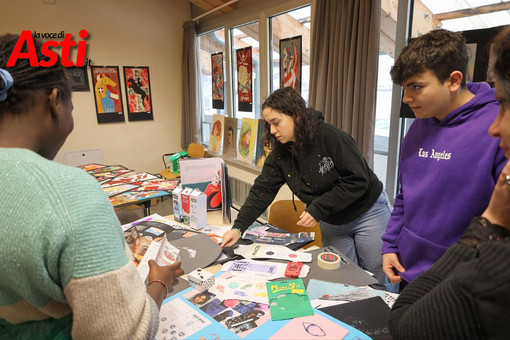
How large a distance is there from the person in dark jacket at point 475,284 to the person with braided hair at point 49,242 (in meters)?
0.52

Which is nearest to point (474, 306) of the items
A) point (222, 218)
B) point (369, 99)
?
point (222, 218)

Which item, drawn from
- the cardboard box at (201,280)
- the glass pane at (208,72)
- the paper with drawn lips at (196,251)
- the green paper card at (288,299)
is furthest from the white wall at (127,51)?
the green paper card at (288,299)

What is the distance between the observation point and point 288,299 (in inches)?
43.4

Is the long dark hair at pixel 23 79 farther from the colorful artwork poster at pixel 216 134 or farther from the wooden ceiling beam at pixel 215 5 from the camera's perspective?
the wooden ceiling beam at pixel 215 5

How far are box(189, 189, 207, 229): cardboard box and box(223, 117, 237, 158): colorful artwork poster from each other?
7.16ft

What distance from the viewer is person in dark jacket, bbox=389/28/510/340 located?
46 centimetres

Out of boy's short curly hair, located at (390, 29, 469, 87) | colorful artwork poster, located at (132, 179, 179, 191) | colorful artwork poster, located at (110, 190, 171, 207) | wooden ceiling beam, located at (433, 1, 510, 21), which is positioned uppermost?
wooden ceiling beam, located at (433, 1, 510, 21)

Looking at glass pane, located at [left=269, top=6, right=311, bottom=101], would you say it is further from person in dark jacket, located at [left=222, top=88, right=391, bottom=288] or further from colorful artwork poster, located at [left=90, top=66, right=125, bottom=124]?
colorful artwork poster, located at [left=90, top=66, right=125, bottom=124]

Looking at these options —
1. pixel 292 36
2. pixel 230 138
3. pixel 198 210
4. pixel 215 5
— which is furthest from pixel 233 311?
pixel 215 5

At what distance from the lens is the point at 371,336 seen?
3.04 feet

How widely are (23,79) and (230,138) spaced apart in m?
3.40

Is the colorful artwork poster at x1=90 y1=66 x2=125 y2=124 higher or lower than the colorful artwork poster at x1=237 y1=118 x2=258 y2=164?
above

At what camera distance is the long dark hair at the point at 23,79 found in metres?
0.62

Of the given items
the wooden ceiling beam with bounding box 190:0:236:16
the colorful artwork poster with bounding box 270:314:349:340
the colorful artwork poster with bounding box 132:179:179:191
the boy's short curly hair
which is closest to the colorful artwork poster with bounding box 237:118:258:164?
the colorful artwork poster with bounding box 132:179:179:191
